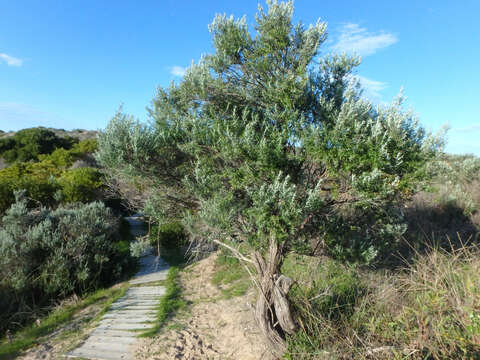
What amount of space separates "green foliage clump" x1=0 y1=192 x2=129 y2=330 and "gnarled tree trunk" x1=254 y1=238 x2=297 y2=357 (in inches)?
194

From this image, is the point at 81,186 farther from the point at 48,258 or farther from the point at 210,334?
the point at 210,334

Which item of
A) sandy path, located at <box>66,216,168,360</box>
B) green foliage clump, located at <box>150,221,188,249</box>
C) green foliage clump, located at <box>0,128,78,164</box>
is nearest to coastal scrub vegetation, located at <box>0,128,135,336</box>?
sandy path, located at <box>66,216,168,360</box>

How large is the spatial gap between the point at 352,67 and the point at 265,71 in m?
1.11

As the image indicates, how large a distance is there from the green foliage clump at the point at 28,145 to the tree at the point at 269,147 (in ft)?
80.3

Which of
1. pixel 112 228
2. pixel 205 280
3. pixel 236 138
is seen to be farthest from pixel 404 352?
pixel 112 228

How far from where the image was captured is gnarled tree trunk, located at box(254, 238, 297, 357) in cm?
362

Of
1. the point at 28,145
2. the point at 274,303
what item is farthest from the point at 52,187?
the point at 28,145

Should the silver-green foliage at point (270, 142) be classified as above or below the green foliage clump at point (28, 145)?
below

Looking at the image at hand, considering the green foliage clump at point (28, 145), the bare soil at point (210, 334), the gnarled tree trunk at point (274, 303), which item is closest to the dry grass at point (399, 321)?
the gnarled tree trunk at point (274, 303)

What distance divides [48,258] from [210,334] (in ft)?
15.0

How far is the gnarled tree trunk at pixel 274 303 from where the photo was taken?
3619 millimetres

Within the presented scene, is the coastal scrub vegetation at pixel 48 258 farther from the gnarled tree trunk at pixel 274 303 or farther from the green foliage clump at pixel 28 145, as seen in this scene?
the green foliage clump at pixel 28 145

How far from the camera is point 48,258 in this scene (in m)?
6.68

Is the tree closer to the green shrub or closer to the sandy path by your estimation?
the sandy path
